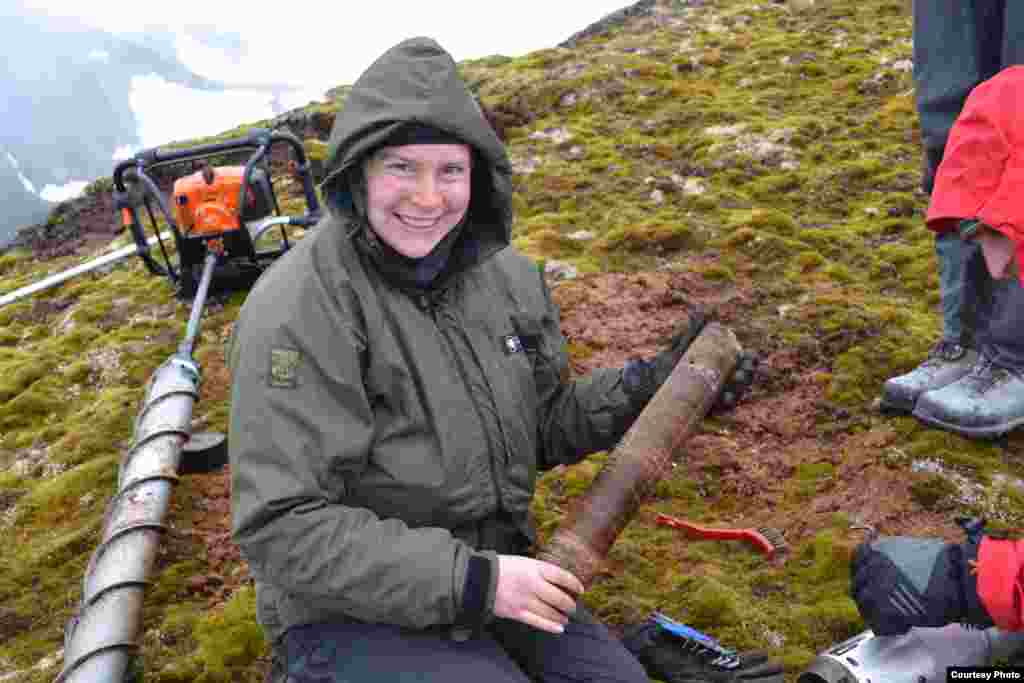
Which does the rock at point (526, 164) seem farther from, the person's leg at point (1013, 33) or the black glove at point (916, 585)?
the black glove at point (916, 585)

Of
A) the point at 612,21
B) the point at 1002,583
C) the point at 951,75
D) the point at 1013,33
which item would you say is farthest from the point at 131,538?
the point at 612,21

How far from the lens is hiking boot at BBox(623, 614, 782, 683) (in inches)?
171

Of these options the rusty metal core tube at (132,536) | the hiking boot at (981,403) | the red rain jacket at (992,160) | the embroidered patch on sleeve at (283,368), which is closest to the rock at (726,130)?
the hiking boot at (981,403)

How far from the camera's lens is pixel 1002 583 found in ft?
11.7

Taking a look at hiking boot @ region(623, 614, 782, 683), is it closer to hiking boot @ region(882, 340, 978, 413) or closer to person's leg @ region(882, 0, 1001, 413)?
hiking boot @ region(882, 340, 978, 413)

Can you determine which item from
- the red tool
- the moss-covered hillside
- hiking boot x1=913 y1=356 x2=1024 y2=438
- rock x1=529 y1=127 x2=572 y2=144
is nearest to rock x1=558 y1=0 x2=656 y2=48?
the moss-covered hillside

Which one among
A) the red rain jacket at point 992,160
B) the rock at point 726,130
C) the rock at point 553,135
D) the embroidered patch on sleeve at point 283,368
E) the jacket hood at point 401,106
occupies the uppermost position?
the jacket hood at point 401,106

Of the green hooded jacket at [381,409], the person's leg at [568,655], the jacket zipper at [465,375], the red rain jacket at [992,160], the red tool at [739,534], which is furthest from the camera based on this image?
the red tool at [739,534]

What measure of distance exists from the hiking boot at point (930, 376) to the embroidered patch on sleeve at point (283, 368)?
4516 mm

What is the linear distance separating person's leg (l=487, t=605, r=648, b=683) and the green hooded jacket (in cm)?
43

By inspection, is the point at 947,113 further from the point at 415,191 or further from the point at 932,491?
the point at 415,191

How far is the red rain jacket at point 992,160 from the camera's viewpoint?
12.0 ft

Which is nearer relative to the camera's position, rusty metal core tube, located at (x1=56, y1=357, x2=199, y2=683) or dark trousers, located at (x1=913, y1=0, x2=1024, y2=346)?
rusty metal core tube, located at (x1=56, y1=357, x2=199, y2=683)

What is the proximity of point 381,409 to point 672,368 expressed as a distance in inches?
63.9
